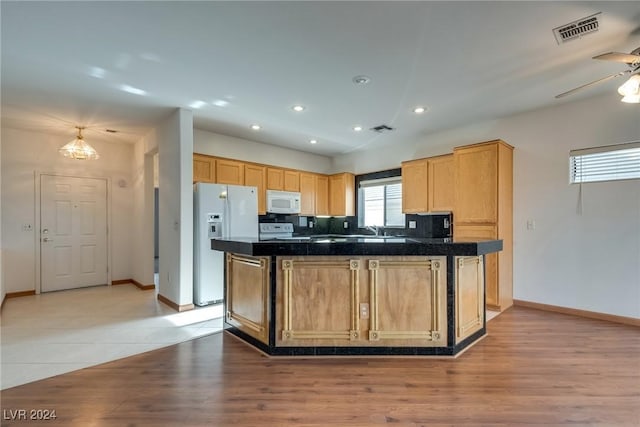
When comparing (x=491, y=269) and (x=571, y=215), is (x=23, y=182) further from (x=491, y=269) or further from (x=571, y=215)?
(x=571, y=215)

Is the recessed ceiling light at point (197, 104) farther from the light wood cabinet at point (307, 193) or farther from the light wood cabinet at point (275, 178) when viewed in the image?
the light wood cabinet at point (307, 193)

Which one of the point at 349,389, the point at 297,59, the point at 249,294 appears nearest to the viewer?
the point at 349,389

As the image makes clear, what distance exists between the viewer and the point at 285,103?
376 cm

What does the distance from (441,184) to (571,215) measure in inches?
64.5

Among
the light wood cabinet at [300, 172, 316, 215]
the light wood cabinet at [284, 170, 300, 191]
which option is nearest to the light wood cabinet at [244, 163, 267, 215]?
the light wood cabinet at [284, 170, 300, 191]

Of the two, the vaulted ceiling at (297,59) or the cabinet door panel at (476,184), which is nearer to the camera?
the vaulted ceiling at (297,59)

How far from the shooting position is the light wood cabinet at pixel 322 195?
6316 millimetres

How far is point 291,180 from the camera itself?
5812 mm

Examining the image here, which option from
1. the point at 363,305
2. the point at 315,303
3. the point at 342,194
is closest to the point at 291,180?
the point at 342,194

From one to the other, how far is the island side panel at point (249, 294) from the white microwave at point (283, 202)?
7.59 ft

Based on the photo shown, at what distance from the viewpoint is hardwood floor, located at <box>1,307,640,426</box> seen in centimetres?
175

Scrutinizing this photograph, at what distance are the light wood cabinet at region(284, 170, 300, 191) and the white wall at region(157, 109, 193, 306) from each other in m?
2.00

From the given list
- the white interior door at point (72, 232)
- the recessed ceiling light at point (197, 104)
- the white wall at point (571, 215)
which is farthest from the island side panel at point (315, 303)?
the white interior door at point (72, 232)

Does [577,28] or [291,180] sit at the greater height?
[577,28]
